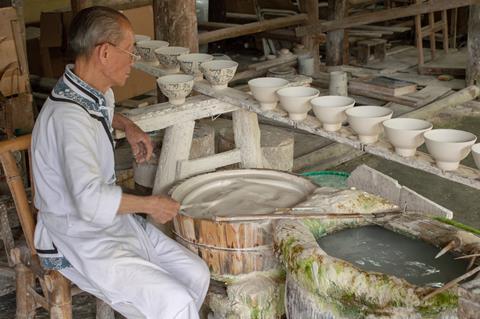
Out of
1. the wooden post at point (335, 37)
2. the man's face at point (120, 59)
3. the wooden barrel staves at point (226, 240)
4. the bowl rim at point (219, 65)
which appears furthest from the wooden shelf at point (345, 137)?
the wooden post at point (335, 37)

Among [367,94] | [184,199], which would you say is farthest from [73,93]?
[367,94]

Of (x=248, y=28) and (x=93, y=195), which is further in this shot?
(x=248, y=28)

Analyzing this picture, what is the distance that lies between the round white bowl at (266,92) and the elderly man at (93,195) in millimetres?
746

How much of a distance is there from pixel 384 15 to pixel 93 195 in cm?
595

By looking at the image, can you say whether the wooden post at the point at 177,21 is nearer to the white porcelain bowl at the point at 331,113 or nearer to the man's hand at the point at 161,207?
the white porcelain bowl at the point at 331,113

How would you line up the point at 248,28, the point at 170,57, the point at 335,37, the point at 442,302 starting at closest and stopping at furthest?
the point at 442,302
the point at 170,57
the point at 248,28
the point at 335,37

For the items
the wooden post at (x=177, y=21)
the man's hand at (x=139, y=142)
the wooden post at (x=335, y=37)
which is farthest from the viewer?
the wooden post at (x=335, y=37)

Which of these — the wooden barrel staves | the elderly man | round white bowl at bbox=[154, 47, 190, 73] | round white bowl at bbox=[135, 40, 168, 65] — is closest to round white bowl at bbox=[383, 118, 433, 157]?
the wooden barrel staves

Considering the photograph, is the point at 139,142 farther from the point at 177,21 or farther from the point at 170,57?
the point at 177,21

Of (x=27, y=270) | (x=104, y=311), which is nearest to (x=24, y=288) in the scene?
(x=27, y=270)

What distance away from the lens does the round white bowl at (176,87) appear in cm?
354

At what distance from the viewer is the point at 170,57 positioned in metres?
4.00

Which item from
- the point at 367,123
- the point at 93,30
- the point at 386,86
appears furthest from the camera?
the point at 386,86

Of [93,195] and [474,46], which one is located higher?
[93,195]
